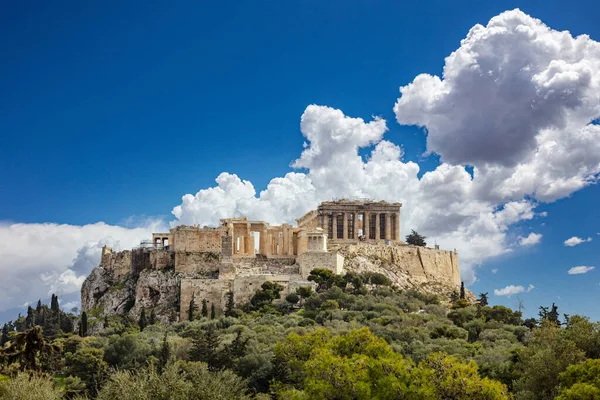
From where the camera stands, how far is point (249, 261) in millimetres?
63562

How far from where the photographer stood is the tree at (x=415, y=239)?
79.9 m

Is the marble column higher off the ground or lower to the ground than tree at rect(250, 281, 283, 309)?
higher

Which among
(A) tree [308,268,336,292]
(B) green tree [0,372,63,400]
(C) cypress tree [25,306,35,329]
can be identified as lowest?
(B) green tree [0,372,63,400]

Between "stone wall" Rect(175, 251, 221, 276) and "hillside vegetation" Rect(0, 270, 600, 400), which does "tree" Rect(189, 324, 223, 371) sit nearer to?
"hillside vegetation" Rect(0, 270, 600, 400)

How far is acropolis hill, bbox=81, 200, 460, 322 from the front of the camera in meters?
60.0

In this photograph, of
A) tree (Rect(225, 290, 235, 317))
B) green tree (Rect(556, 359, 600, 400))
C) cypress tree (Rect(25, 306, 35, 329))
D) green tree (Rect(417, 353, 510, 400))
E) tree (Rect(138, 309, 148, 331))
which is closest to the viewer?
green tree (Rect(556, 359, 600, 400))

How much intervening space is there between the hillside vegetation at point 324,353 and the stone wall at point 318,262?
4.76 ft

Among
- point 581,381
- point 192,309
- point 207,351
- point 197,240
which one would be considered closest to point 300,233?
point 197,240

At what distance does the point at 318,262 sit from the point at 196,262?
1129cm

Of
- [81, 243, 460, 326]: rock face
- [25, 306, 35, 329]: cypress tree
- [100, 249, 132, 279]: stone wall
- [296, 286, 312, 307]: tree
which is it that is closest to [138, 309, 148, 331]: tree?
[81, 243, 460, 326]: rock face

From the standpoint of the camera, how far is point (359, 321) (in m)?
48.2

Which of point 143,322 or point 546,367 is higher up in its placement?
point 143,322

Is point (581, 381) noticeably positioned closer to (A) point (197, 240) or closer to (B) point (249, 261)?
(B) point (249, 261)

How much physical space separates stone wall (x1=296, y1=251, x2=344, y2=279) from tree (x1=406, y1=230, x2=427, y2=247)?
2044cm
